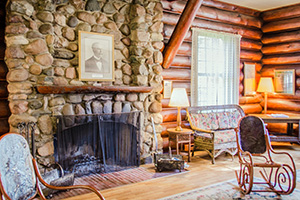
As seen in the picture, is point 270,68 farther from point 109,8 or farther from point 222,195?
point 222,195

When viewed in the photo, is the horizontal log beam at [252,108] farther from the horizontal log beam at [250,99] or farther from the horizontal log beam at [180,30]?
the horizontal log beam at [180,30]

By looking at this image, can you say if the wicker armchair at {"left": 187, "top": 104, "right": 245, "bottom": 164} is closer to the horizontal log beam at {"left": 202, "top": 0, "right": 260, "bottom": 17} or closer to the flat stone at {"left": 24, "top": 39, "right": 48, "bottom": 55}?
the horizontal log beam at {"left": 202, "top": 0, "right": 260, "bottom": 17}

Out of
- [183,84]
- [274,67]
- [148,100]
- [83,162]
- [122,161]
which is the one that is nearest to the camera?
[83,162]

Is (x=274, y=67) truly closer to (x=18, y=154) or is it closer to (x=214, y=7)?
(x=214, y=7)

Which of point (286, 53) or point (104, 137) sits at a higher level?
point (286, 53)

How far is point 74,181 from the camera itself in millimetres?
4324

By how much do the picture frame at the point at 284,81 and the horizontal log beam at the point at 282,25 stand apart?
41.3 inches

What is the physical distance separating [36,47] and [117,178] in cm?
228

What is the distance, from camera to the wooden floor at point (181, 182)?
379cm

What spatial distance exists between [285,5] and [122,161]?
550 centimetres

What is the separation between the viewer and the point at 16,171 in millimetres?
2350

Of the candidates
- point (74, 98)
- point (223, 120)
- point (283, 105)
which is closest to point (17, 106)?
point (74, 98)

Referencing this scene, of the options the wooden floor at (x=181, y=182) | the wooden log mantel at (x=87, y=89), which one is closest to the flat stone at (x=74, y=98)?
the wooden log mantel at (x=87, y=89)

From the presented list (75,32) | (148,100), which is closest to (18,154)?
(75,32)
